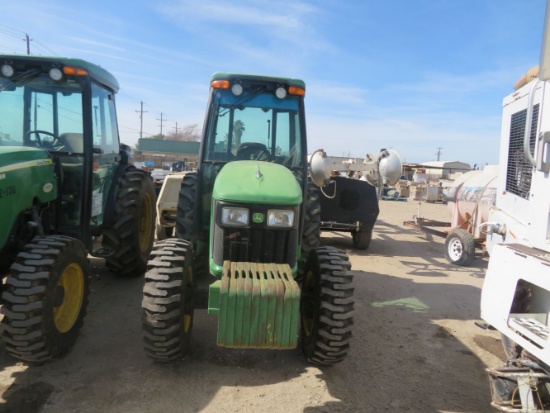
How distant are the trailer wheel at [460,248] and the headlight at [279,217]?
6056 mm

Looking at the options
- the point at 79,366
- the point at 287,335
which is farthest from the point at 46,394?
the point at 287,335

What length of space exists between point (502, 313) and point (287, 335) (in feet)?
4.78

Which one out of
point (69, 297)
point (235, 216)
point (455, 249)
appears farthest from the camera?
point (455, 249)

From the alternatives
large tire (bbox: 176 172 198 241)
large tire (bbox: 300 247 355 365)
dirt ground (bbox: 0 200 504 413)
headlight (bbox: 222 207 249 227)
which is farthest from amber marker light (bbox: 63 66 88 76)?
large tire (bbox: 300 247 355 365)

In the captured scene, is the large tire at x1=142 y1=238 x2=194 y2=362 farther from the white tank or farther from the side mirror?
the white tank

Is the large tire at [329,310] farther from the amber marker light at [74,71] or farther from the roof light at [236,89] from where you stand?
the amber marker light at [74,71]

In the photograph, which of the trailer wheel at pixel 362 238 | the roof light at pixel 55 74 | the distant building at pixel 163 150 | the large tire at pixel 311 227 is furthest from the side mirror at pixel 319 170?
the distant building at pixel 163 150

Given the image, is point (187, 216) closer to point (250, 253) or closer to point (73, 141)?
point (250, 253)

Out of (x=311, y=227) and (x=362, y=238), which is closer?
(x=311, y=227)

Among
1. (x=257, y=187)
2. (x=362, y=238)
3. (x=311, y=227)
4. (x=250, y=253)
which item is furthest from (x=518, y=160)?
(x=362, y=238)

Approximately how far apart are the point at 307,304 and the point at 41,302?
217 cm

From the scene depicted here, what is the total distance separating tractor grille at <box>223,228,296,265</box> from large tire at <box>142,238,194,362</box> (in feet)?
1.32

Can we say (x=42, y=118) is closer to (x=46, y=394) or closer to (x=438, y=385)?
(x=46, y=394)

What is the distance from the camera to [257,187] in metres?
3.28
